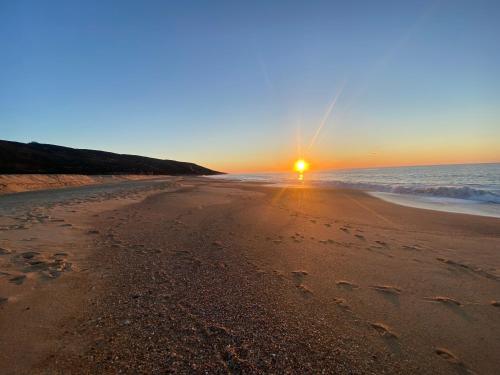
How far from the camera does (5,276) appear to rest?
175 inches

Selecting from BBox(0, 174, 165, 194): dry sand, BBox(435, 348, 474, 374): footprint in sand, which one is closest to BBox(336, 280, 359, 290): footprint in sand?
BBox(435, 348, 474, 374): footprint in sand

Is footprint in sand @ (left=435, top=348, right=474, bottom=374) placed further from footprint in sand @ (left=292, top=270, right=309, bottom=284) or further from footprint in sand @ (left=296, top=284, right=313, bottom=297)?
footprint in sand @ (left=292, top=270, right=309, bottom=284)

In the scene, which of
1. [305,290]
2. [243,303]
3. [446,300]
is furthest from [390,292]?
[243,303]

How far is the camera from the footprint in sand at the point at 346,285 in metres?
4.63

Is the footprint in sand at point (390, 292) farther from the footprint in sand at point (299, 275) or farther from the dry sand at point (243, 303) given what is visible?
the footprint in sand at point (299, 275)

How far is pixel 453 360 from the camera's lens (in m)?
2.96

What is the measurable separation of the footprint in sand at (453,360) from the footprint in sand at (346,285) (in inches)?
61.7

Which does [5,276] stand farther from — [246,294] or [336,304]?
[336,304]

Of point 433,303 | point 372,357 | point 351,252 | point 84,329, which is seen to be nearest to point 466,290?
point 433,303

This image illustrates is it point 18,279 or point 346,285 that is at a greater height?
point 18,279

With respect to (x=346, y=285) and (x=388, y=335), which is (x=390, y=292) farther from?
(x=388, y=335)

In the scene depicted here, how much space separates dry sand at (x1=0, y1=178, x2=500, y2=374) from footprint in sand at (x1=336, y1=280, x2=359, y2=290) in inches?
1.3

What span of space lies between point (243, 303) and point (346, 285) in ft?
6.18

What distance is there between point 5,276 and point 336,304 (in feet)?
16.9
